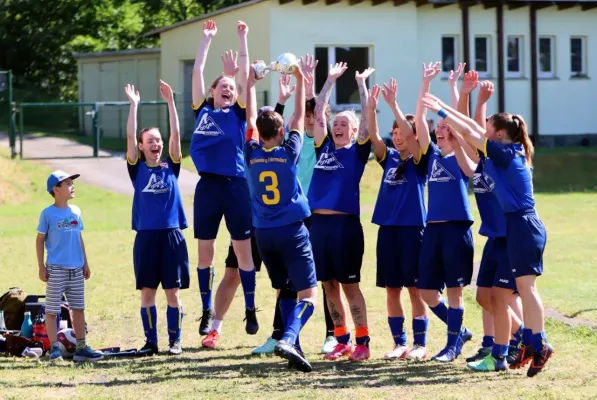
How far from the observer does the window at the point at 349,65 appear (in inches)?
1238

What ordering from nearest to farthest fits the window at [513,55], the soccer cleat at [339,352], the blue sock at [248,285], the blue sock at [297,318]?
the blue sock at [297,318] → the soccer cleat at [339,352] → the blue sock at [248,285] → the window at [513,55]

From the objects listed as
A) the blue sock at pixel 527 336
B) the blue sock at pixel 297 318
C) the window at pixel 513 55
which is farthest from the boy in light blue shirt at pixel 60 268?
the window at pixel 513 55

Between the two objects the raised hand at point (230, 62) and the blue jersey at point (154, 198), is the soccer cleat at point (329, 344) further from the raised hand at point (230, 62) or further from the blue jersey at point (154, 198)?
the raised hand at point (230, 62)

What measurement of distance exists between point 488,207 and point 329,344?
1.97 meters

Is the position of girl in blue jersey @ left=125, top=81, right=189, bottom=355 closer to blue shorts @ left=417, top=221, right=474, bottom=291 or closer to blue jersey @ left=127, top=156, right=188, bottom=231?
blue jersey @ left=127, top=156, right=188, bottom=231

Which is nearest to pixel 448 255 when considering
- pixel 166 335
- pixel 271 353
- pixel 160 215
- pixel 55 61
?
pixel 271 353

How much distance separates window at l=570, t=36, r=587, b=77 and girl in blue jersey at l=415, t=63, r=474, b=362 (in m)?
27.6

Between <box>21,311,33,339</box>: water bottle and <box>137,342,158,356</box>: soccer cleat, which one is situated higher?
<box>21,311,33,339</box>: water bottle

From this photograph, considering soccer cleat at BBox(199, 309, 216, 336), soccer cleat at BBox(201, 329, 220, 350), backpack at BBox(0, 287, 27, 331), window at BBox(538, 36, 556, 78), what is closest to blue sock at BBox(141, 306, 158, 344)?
soccer cleat at BBox(201, 329, 220, 350)

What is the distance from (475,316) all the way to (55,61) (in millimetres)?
35661

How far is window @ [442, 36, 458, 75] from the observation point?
3353cm

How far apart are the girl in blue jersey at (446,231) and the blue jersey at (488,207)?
0.48 feet

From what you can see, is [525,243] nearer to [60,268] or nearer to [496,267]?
[496,267]

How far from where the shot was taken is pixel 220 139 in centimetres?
982
